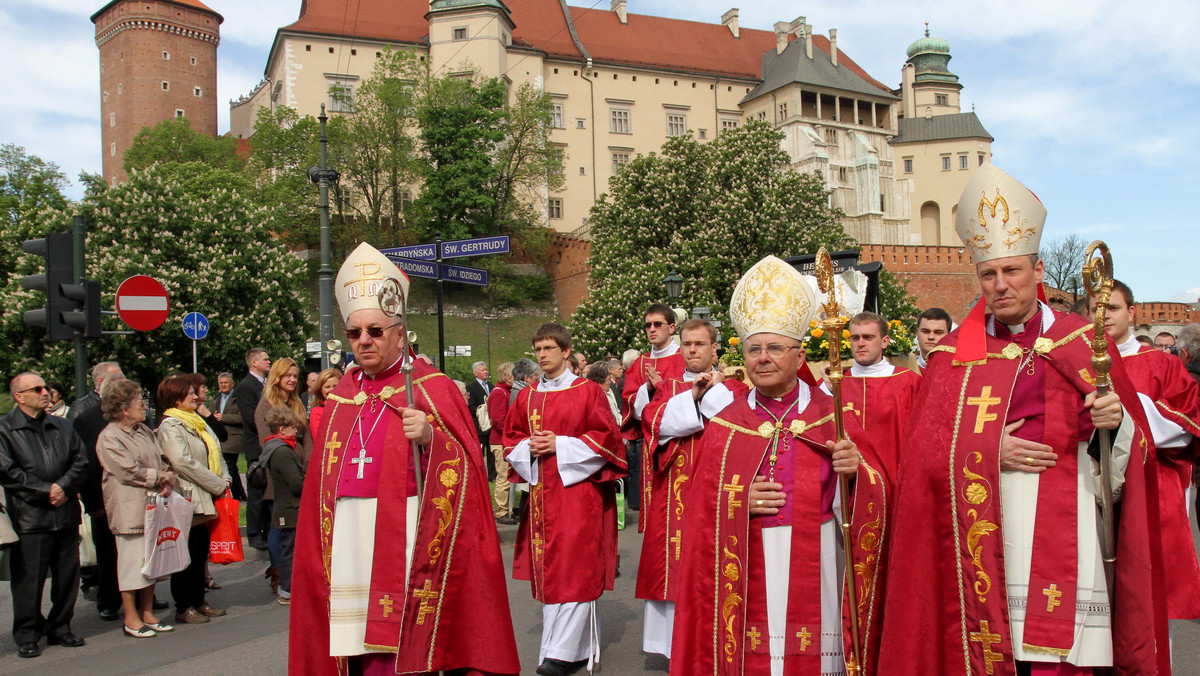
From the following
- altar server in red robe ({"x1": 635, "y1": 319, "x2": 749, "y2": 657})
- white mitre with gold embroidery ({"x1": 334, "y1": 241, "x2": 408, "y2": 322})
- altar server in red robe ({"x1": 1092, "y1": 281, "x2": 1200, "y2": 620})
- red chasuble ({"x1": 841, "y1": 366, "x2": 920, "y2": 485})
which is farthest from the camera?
red chasuble ({"x1": 841, "y1": 366, "x2": 920, "y2": 485})

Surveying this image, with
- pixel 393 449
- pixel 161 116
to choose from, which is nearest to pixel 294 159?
pixel 161 116

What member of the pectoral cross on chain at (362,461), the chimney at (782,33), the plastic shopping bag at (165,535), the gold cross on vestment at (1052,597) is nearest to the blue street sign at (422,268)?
the plastic shopping bag at (165,535)

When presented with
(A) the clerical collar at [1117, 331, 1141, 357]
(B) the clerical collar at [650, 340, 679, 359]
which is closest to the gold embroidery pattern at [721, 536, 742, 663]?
(A) the clerical collar at [1117, 331, 1141, 357]

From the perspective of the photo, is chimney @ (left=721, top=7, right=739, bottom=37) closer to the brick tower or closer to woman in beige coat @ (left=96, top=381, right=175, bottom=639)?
the brick tower

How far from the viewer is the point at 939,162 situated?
78438mm

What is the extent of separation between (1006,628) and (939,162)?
79.8m

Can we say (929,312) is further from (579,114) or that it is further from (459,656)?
(579,114)

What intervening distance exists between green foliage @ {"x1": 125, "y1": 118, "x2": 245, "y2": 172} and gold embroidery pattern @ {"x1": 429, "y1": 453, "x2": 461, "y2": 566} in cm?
6314

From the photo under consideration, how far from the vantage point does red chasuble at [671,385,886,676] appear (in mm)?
4145

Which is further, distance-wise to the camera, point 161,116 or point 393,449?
point 161,116

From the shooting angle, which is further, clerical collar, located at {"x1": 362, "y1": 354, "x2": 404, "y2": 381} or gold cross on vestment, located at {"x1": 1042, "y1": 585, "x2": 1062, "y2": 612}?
clerical collar, located at {"x1": 362, "y1": 354, "x2": 404, "y2": 381}

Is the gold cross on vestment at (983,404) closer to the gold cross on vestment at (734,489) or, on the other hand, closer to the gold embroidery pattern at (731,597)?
the gold cross on vestment at (734,489)

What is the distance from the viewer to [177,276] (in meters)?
33.0

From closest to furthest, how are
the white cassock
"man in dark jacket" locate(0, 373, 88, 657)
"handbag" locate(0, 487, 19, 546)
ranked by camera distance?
the white cassock, "handbag" locate(0, 487, 19, 546), "man in dark jacket" locate(0, 373, 88, 657)
